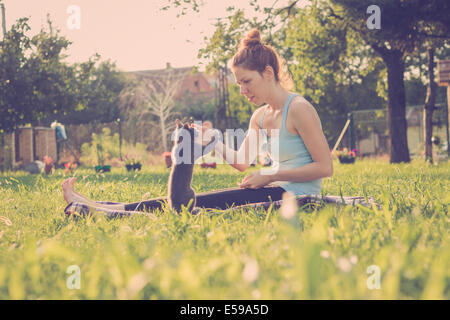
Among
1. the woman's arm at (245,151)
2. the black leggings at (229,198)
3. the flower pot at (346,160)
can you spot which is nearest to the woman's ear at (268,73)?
the woman's arm at (245,151)

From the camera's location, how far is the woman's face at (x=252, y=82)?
9.64 feet

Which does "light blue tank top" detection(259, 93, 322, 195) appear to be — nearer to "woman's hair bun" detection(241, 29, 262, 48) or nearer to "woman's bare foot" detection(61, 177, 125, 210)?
"woman's hair bun" detection(241, 29, 262, 48)

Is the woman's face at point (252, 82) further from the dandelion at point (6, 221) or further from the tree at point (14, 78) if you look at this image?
the tree at point (14, 78)

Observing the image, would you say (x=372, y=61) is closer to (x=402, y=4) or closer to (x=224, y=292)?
(x=402, y=4)

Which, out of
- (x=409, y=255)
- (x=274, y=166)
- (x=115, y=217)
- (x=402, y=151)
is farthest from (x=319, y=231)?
(x=402, y=151)

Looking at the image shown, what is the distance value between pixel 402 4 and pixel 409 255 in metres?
6.45

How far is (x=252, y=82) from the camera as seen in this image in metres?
2.95

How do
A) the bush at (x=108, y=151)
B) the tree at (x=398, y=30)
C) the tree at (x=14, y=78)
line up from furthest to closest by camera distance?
the bush at (x=108, y=151)
the tree at (x=14, y=78)
the tree at (x=398, y=30)

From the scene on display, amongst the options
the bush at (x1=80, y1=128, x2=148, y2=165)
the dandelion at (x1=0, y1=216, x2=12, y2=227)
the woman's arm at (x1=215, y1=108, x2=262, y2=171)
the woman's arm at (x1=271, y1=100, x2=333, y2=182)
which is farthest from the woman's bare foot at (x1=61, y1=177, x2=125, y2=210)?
the bush at (x1=80, y1=128, x2=148, y2=165)

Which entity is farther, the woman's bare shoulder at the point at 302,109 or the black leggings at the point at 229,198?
the black leggings at the point at 229,198

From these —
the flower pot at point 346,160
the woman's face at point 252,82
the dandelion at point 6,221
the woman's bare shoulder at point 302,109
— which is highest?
the woman's face at point 252,82

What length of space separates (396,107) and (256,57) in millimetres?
9398

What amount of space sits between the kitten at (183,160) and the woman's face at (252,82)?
1.69 feet

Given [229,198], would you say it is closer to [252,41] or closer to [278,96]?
[278,96]
